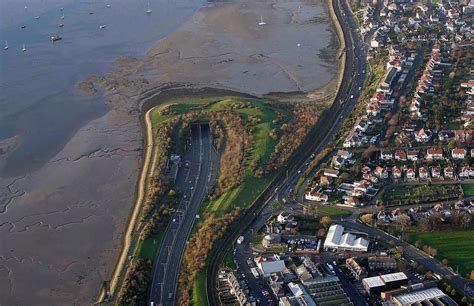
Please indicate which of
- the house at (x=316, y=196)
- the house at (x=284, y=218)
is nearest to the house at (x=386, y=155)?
the house at (x=316, y=196)

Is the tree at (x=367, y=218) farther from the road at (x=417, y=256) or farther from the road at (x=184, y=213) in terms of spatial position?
the road at (x=184, y=213)

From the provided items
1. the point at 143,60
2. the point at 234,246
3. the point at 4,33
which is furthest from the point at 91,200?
the point at 4,33

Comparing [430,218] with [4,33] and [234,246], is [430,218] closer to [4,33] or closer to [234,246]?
[234,246]

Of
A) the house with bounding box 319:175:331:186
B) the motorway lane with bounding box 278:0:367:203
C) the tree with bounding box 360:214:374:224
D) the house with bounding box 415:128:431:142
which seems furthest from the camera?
the house with bounding box 415:128:431:142

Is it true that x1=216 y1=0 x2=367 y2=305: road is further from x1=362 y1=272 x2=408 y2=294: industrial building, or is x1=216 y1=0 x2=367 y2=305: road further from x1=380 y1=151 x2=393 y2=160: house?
x1=362 y1=272 x2=408 y2=294: industrial building

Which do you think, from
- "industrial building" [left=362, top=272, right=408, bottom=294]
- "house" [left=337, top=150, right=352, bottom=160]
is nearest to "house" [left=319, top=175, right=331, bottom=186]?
"house" [left=337, top=150, right=352, bottom=160]

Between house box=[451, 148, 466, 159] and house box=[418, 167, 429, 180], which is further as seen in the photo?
house box=[451, 148, 466, 159]
